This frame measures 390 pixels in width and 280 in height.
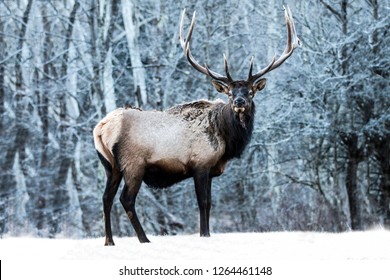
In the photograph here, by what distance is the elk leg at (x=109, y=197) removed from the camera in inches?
418

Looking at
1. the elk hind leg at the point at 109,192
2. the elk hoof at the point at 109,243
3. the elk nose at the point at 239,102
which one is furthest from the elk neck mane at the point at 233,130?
the elk hoof at the point at 109,243

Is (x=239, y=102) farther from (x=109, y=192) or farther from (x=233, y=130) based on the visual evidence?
(x=109, y=192)

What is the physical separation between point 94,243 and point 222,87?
267cm

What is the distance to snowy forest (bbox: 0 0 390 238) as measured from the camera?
18297 millimetres

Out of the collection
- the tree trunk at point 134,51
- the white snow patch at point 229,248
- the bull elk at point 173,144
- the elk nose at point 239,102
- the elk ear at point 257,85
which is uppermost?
the tree trunk at point 134,51

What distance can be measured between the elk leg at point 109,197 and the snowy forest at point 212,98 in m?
6.05

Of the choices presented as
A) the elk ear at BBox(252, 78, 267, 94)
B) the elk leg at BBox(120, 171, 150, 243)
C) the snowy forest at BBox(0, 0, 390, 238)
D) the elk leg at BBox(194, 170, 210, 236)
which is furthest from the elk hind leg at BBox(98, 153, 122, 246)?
the snowy forest at BBox(0, 0, 390, 238)

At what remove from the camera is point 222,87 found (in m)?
11.6

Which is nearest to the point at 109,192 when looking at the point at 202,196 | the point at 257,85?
the point at 202,196

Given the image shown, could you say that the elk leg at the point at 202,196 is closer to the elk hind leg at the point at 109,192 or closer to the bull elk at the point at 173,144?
the bull elk at the point at 173,144

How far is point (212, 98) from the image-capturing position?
20391mm

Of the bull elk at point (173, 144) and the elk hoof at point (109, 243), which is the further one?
the bull elk at point (173, 144)

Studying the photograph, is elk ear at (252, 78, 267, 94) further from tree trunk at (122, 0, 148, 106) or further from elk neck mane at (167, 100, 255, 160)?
tree trunk at (122, 0, 148, 106)

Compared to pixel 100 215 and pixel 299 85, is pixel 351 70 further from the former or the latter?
pixel 100 215
